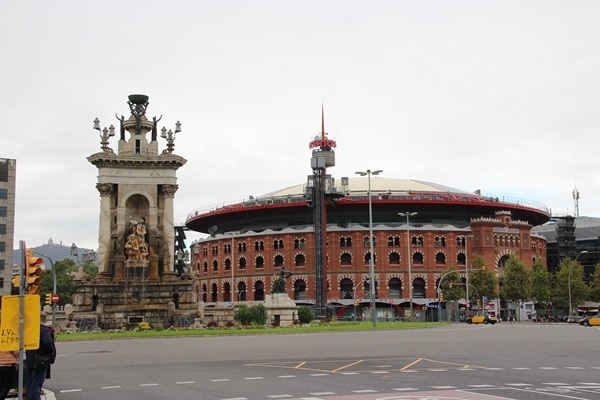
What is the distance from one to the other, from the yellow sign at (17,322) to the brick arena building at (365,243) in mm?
95706

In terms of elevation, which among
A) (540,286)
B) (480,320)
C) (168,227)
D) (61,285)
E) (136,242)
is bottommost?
(480,320)

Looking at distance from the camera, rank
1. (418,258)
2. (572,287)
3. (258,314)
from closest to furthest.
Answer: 1. (258,314)
2. (572,287)
3. (418,258)

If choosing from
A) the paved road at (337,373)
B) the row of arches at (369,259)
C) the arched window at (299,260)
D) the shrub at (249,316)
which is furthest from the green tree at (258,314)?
the arched window at (299,260)

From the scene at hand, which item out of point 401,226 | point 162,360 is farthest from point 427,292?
point 162,360

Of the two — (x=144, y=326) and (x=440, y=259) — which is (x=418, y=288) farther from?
(x=144, y=326)

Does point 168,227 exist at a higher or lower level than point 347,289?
higher

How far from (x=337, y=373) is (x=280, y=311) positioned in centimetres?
4257

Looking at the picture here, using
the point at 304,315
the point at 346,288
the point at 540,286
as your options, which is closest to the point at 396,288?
the point at 346,288

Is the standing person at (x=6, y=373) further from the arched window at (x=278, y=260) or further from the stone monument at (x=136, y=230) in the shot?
the arched window at (x=278, y=260)

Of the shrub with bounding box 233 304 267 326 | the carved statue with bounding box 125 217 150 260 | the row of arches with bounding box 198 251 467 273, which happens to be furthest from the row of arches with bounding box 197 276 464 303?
the shrub with bounding box 233 304 267 326

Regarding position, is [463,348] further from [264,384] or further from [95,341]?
[95,341]

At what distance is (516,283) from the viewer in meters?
104

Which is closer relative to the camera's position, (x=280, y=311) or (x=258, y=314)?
(x=258, y=314)

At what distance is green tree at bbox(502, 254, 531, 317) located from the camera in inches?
4087
